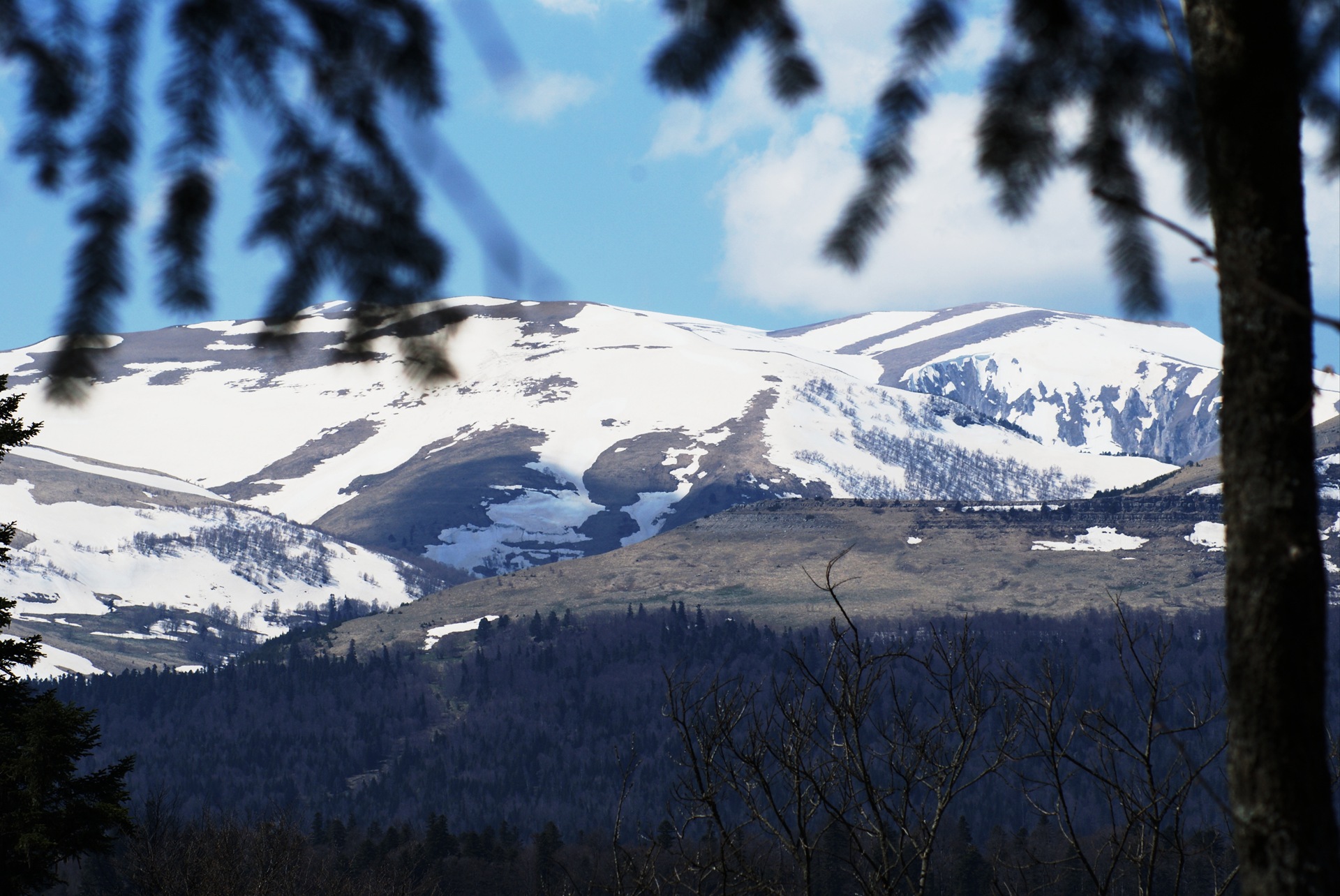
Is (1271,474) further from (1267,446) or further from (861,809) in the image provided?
(861,809)

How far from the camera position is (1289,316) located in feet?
11.7

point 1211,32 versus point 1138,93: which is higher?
point 1138,93

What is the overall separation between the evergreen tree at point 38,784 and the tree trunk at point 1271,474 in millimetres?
25985

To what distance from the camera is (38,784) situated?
84.6 feet

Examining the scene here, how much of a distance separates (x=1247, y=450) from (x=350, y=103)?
10.1 feet

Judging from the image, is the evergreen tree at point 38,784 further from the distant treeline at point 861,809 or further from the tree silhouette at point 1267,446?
the tree silhouette at point 1267,446

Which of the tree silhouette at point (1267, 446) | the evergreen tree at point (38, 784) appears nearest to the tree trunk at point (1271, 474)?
the tree silhouette at point (1267, 446)

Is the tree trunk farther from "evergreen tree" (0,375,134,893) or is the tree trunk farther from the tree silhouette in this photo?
"evergreen tree" (0,375,134,893)

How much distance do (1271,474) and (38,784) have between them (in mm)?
27552

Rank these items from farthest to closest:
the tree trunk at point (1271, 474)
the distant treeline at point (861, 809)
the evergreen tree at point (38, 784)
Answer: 1. the evergreen tree at point (38, 784)
2. the distant treeline at point (861, 809)
3. the tree trunk at point (1271, 474)

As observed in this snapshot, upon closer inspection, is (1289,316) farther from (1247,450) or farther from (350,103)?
(350,103)

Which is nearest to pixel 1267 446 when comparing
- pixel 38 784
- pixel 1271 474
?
pixel 1271 474

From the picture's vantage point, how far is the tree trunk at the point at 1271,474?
11.8 feet

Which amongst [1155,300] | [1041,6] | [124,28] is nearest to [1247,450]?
[1155,300]
